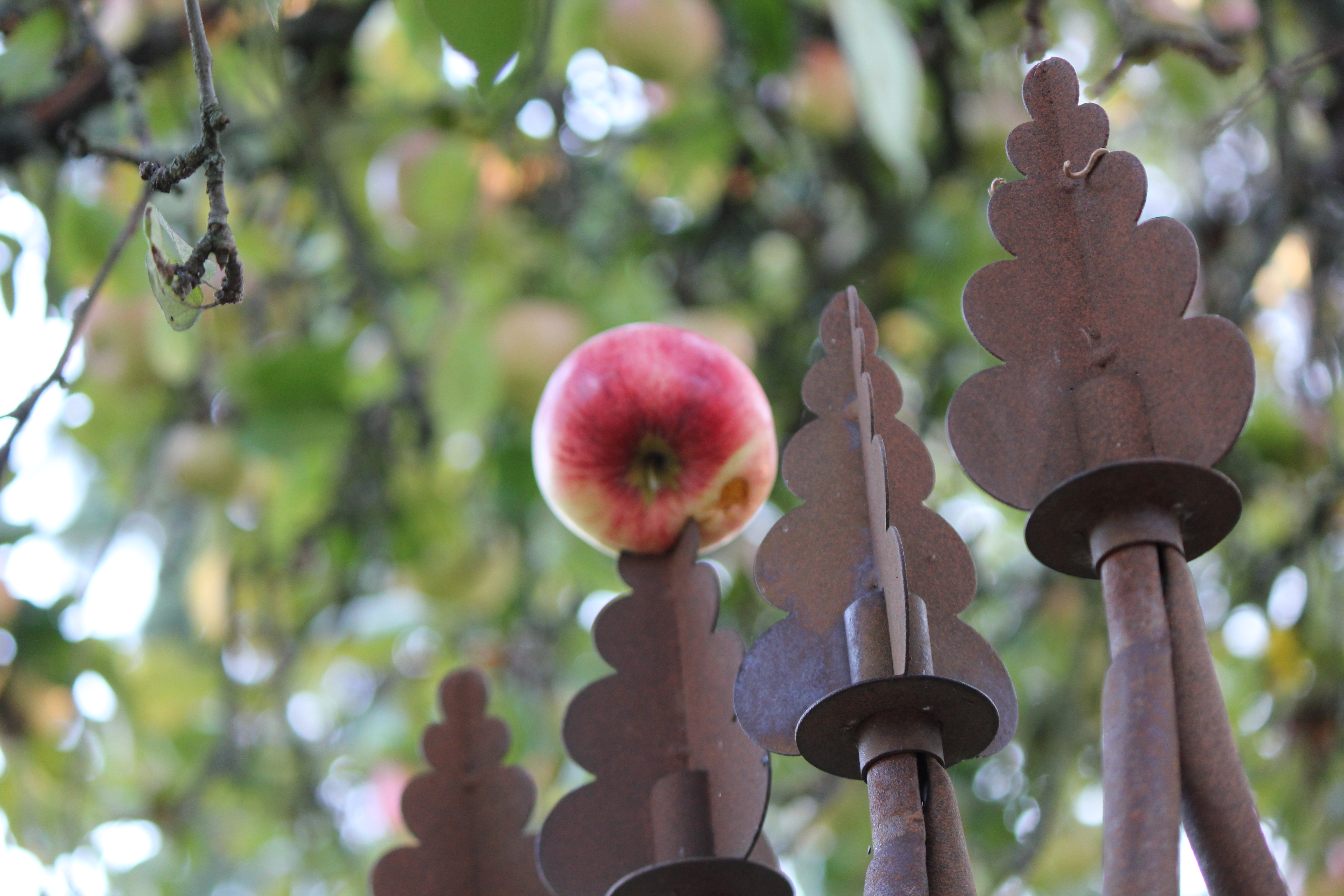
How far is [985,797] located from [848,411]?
125cm

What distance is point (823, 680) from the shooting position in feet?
1.10

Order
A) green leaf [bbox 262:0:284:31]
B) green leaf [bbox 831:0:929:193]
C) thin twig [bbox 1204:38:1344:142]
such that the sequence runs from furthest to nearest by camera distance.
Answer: green leaf [bbox 831:0:929:193]
thin twig [bbox 1204:38:1344:142]
green leaf [bbox 262:0:284:31]

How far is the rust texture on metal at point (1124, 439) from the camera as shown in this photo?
27 cm

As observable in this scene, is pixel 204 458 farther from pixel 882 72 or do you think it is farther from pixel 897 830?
pixel 897 830

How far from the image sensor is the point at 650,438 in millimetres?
564

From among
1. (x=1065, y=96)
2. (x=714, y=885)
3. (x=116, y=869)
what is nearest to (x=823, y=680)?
(x=714, y=885)

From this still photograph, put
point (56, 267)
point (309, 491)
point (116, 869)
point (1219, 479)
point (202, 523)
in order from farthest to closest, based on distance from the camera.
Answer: point (202, 523) < point (116, 869) < point (309, 491) < point (56, 267) < point (1219, 479)

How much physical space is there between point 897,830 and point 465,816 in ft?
0.74

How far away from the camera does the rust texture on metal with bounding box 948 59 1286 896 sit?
0.27m

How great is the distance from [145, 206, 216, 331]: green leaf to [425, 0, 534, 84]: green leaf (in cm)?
28

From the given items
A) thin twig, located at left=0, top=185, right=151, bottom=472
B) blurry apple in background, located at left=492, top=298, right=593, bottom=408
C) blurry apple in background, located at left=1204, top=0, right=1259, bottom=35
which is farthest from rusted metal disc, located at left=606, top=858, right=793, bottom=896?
blurry apple in background, located at left=1204, top=0, right=1259, bottom=35

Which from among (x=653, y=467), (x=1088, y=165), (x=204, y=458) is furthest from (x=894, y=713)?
(x=204, y=458)

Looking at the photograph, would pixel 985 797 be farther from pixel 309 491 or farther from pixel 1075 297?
pixel 1075 297

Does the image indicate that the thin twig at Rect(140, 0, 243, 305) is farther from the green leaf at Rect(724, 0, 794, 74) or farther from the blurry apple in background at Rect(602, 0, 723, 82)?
the green leaf at Rect(724, 0, 794, 74)
